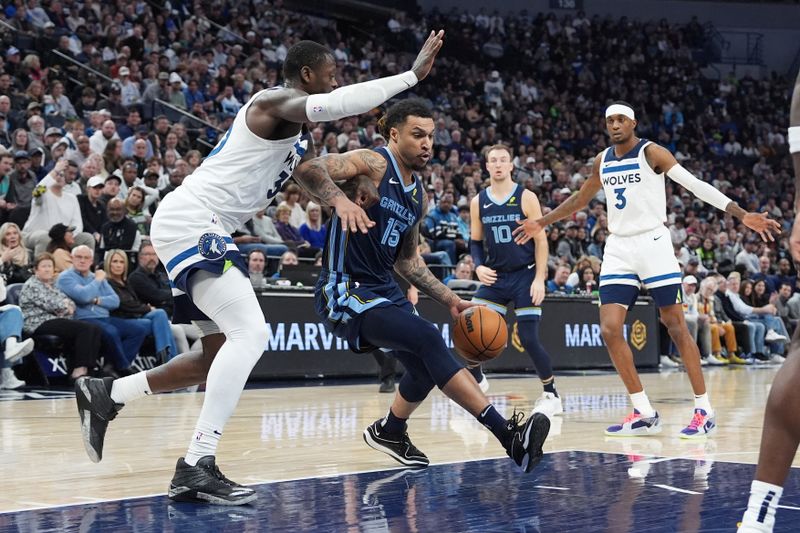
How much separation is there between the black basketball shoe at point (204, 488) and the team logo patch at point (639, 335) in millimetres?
11879

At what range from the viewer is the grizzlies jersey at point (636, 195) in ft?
22.4

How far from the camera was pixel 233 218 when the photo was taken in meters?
4.52

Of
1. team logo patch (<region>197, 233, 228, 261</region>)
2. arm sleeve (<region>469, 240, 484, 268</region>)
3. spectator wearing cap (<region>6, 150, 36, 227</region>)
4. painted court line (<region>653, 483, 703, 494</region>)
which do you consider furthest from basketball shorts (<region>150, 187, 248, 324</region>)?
spectator wearing cap (<region>6, 150, 36, 227</region>)

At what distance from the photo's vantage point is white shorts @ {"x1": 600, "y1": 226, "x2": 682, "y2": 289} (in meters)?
6.73

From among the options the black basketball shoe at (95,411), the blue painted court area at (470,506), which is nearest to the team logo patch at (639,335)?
the blue painted court area at (470,506)

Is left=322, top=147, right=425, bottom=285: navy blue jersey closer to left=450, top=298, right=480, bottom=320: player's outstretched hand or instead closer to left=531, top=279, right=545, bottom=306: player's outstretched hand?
left=450, top=298, right=480, bottom=320: player's outstretched hand

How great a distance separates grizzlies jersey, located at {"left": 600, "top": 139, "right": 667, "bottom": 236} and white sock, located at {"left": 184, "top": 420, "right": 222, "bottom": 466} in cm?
359

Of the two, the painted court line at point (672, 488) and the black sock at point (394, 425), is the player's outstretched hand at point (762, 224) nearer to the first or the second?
the painted court line at point (672, 488)

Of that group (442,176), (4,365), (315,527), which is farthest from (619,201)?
(442,176)

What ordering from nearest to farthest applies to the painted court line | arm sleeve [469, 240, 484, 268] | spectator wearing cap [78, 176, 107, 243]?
the painted court line → arm sleeve [469, 240, 484, 268] → spectator wearing cap [78, 176, 107, 243]

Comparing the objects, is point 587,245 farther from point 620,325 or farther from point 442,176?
point 620,325

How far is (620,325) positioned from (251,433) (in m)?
2.46

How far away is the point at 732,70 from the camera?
1265 inches

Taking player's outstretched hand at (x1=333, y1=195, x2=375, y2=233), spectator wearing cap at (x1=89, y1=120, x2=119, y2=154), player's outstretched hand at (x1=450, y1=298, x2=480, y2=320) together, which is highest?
spectator wearing cap at (x1=89, y1=120, x2=119, y2=154)
